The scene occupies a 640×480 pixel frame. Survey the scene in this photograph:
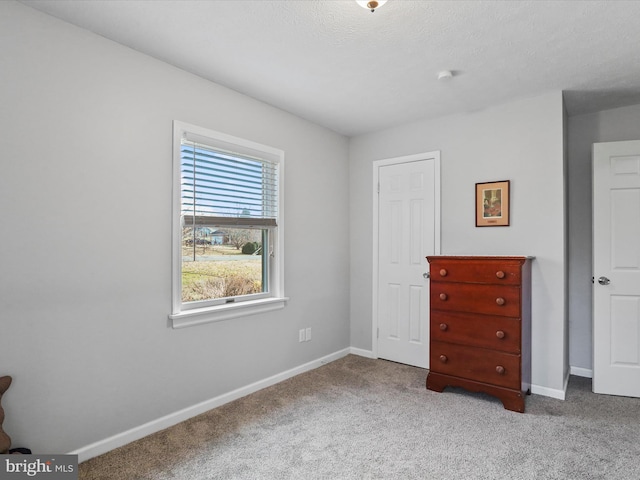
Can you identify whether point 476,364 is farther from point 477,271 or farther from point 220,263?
point 220,263

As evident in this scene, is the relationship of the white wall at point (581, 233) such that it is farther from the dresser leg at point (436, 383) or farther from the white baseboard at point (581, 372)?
the dresser leg at point (436, 383)

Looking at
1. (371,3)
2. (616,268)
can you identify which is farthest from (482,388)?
(371,3)

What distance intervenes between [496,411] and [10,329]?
121 inches

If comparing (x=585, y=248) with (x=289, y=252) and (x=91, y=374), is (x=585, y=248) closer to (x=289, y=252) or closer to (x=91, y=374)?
(x=289, y=252)

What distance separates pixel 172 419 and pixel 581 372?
11.8ft

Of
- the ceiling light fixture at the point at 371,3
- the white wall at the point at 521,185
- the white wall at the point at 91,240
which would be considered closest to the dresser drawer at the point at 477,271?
the white wall at the point at 521,185

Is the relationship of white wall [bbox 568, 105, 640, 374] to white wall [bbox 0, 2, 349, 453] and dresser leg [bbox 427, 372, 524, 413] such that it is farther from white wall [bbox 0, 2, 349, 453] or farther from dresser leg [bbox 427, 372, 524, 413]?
white wall [bbox 0, 2, 349, 453]

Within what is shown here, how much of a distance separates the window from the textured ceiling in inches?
20.6

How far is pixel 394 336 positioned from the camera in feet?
12.4

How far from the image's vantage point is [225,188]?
2.86 meters

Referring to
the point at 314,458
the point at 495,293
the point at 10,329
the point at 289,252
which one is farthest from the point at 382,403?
the point at 10,329

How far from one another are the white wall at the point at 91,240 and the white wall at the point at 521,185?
6.35 feet

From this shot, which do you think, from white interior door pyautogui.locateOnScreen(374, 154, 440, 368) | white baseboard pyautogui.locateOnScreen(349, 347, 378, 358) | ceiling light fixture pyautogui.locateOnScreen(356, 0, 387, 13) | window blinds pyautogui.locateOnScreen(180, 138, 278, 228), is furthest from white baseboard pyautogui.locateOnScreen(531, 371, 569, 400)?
ceiling light fixture pyautogui.locateOnScreen(356, 0, 387, 13)

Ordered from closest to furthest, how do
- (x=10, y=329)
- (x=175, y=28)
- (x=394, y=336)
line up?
(x=10, y=329)
(x=175, y=28)
(x=394, y=336)
